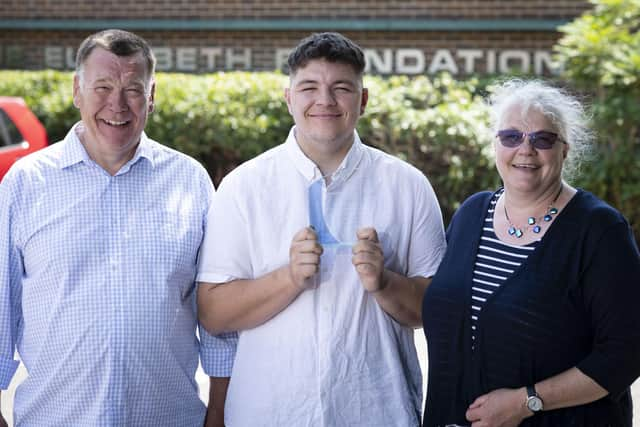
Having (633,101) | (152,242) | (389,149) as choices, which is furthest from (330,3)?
(152,242)

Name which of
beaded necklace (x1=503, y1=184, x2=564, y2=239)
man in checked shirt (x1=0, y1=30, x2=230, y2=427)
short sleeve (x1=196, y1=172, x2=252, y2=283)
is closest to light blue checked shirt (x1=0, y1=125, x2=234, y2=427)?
man in checked shirt (x1=0, y1=30, x2=230, y2=427)

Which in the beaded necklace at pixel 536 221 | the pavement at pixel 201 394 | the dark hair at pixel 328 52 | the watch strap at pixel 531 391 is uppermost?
the dark hair at pixel 328 52

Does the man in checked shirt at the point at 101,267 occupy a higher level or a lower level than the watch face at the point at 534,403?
higher

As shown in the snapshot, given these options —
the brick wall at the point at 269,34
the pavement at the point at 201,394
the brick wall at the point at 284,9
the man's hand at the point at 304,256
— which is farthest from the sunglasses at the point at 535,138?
the brick wall at the point at 284,9

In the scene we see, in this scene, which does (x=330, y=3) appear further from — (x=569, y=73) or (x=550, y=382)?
(x=550, y=382)

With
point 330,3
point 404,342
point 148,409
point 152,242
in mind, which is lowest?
point 148,409

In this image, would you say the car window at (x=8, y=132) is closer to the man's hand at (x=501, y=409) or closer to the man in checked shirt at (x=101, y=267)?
the man in checked shirt at (x=101, y=267)

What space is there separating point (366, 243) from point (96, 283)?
0.93 meters

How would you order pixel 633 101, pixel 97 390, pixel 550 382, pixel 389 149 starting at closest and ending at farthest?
pixel 550 382 → pixel 97 390 → pixel 633 101 → pixel 389 149

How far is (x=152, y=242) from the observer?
3359mm

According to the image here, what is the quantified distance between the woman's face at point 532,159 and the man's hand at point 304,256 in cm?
66

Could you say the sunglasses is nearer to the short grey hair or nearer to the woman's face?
the woman's face

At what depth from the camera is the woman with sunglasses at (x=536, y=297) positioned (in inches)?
114

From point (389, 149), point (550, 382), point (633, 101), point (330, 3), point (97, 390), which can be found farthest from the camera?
point (330, 3)
